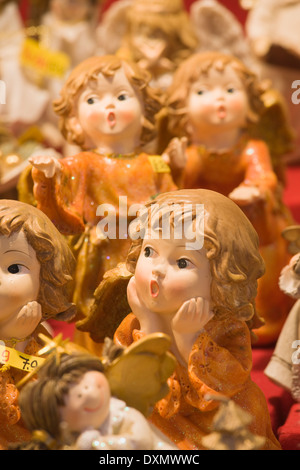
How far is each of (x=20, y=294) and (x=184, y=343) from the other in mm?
341

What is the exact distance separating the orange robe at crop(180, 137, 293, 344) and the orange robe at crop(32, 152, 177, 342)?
0.70ft

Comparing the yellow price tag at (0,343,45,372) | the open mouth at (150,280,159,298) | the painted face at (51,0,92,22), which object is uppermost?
the open mouth at (150,280,159,298)

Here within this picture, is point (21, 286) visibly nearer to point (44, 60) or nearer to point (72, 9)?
point (44, 60)

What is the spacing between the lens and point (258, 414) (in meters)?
1.63

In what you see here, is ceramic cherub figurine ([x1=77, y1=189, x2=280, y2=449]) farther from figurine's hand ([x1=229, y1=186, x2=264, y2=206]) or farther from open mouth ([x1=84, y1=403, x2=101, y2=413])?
figurine's hand ([x1=229, y1=186, x2=264, y2=206])

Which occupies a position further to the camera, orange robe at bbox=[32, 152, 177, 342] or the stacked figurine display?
orange robe at bbox=[32, 152, 177, 342]

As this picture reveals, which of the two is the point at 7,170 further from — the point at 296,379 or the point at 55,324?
the point at 296,379

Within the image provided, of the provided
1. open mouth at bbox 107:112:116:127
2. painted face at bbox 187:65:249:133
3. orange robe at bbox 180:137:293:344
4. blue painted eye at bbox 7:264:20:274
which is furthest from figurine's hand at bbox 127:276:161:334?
painted face at bbox 187:65:249:133

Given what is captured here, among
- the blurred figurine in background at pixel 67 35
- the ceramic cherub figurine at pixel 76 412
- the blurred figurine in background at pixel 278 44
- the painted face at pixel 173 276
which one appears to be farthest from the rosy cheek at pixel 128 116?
the blurred figurine in background at pixel 67 35

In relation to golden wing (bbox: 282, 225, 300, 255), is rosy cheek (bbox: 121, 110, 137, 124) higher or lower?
higher

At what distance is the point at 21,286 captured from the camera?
1.57 meters

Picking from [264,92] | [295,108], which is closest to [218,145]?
[264,92]

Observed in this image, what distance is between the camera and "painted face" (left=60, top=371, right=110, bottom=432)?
134 centimetres

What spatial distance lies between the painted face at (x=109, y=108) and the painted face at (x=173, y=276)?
57 centimetres
